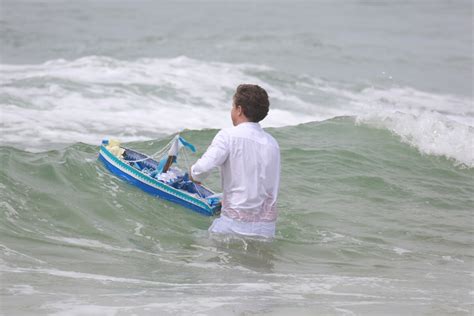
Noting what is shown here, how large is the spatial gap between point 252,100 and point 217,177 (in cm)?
380

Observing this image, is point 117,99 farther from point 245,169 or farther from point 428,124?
point 245,169

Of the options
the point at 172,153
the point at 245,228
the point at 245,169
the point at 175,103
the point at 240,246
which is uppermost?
the point at 245,169

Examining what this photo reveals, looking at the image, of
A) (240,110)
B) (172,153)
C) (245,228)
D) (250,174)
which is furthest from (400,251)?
(172,153)

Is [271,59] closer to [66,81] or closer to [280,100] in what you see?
[280,100]

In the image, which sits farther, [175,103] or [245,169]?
[175,103]

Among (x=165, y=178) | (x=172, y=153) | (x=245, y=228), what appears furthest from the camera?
(x=165, y=178)

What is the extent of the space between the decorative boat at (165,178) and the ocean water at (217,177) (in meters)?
0.11

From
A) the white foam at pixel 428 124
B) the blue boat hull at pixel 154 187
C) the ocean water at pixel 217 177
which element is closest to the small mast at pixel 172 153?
the blue boat hull at pixel 154 187

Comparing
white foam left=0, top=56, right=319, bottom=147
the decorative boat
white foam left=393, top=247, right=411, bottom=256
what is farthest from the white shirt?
white foam left=0, top=56, right=319, bottom=147

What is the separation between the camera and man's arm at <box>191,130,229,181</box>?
6.85 m

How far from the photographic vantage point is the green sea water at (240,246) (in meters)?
5.81

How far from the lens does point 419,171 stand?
12055 millimetres

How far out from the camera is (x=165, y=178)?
29.2ft

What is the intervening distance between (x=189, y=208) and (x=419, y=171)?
454 cm
